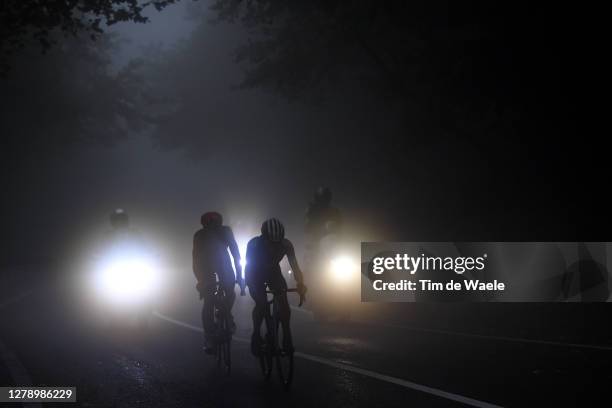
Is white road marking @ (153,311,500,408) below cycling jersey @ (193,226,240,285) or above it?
below

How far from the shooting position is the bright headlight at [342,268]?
54.3 feet

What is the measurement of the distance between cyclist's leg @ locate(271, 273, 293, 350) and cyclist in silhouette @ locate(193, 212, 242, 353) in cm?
160

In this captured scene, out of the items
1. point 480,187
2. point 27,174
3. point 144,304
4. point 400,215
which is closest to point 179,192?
point 27,174

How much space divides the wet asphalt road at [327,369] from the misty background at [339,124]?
6337mm

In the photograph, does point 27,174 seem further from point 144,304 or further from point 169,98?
point 144,304

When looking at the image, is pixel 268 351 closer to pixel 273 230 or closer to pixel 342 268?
pixel 273 230

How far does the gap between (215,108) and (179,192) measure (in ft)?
127

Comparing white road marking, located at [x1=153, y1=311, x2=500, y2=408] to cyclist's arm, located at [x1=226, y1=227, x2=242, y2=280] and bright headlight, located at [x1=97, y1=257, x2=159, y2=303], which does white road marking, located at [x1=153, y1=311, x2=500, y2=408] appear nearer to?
cyclist's arm, located at [x1=226, y1=227, x2=242, y2=280]

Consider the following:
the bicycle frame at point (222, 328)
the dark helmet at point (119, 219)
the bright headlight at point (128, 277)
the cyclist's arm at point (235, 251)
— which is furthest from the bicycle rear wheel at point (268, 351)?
the dark helmet at point (119, 219)

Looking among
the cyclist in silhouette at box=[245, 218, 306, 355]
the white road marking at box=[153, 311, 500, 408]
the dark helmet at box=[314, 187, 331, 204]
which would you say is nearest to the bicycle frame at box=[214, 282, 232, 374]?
the cyclist in silhouette at box=[245, 218, 306, 355]

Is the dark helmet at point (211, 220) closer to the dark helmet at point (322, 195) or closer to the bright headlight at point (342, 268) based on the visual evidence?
the bright headlight at point (342, 268)

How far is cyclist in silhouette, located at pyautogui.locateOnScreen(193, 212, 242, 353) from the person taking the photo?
12195 mm

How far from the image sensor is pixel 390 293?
1930 cm

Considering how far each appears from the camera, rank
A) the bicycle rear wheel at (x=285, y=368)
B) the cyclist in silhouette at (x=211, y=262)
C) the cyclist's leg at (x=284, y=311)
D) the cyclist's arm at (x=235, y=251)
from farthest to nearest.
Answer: the cyclist in silhouette at (x=211, y=262)
the cyclist's arm at (x=235, y=251)
the cyclist's leg at (x=284, y=311)
the bicycle rear wheel at (x=285, y=368)
